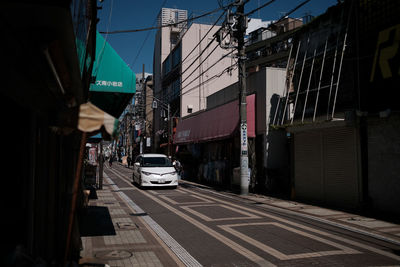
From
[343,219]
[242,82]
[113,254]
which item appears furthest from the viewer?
[242,82]

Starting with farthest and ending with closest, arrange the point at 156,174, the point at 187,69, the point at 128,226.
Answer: the point at 187,69 < the point at 156,174 < the point at 128,226

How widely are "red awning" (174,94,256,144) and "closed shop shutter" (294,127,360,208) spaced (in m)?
4.11

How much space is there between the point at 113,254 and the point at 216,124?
1690 centimetres

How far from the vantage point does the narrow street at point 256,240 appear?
619 cm

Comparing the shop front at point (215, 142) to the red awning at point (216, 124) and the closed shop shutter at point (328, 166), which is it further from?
the closed shop shutter at point (328, 166)

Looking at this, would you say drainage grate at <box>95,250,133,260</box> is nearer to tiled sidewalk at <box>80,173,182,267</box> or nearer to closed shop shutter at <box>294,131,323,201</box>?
tiled sidewalk at <box>80,173,182,267</box>

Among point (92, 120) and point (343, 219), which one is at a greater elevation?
point (92, 120)

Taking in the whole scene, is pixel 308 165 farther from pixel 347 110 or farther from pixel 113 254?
pixel 113 254

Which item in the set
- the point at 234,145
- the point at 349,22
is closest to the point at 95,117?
the point at 349,22

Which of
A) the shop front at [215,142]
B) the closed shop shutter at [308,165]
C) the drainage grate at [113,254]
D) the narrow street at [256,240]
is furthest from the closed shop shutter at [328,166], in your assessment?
the drainage grate at [113,254]

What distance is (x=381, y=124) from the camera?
1130 cm

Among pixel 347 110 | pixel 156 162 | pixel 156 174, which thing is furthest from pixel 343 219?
pixel 156 162

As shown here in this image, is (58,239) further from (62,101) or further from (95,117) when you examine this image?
(95,117)

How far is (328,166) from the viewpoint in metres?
13.6
